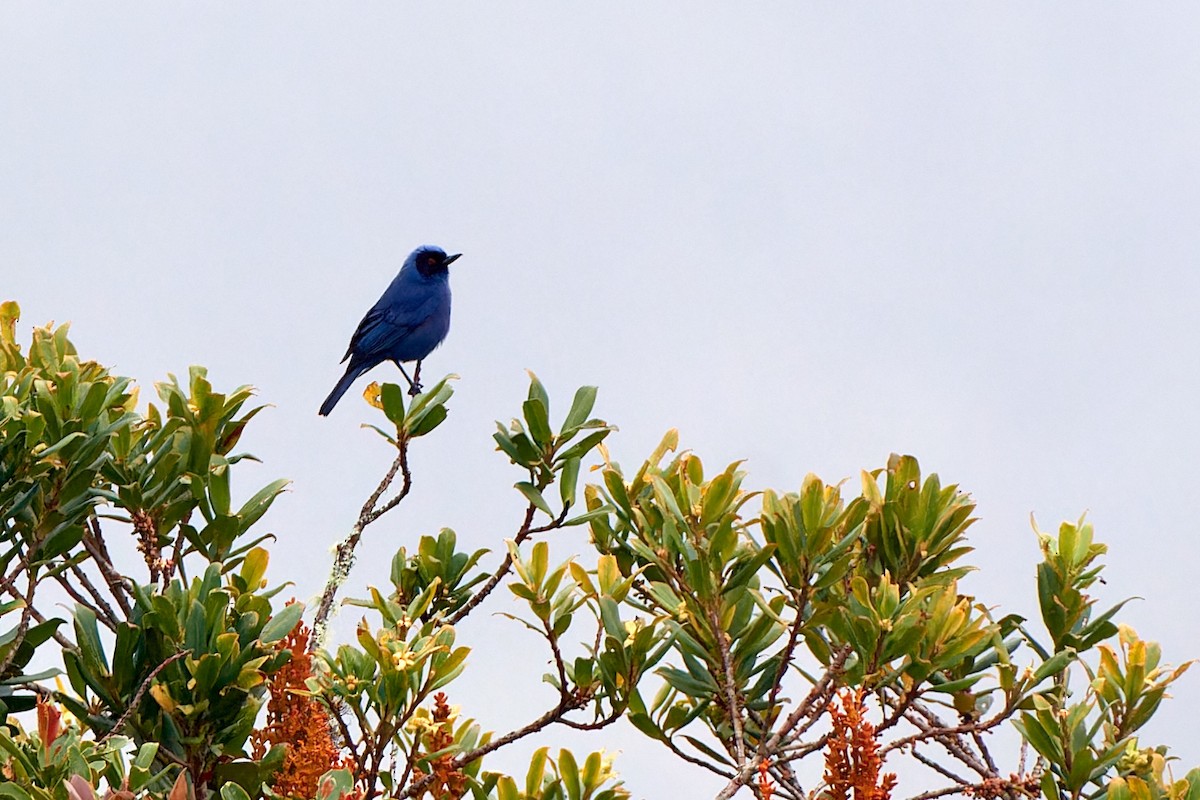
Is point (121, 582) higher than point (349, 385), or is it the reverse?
point (349, 385)

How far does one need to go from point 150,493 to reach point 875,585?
2.34 meters

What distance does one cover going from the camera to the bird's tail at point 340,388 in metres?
9.10

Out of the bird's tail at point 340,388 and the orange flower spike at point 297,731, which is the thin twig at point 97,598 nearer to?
the orange flower spike at point 297,731

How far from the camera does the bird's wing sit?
9117 mm

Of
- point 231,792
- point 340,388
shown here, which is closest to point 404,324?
point 340,388

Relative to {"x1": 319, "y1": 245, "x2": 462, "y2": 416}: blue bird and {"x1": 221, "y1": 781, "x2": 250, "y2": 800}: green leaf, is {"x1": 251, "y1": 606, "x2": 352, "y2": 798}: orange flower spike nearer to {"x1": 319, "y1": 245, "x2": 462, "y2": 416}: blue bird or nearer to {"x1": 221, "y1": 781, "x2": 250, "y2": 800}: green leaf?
{"x1": 221, "y1": 781, "x2": 250, "y2": 800}: green leaf

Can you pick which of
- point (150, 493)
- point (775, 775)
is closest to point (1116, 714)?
point (775, 775)

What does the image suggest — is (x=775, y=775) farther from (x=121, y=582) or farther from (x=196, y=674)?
(x=121, y=582)

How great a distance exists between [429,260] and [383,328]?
1.57 metres

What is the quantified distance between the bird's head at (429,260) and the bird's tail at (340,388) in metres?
1.59

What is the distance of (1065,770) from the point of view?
4.09 metres

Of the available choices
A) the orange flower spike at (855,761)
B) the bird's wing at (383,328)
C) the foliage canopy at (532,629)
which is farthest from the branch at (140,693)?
the bird's wing at (383,328)

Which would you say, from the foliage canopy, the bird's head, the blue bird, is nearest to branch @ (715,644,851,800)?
the foliage canopy

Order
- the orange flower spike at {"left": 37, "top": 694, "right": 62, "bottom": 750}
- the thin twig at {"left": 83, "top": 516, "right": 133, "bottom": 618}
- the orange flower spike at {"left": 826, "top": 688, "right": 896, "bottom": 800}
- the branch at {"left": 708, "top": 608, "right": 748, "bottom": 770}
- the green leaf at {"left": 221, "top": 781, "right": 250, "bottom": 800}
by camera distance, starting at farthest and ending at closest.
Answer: the thin twig at {"left": 83, "top": 516, "right": 133, "bottom": 618} < the branch at {"left": 708, "top": 608, "right": 748, "bottom": 770} < the orange flower spike at {"left": 37, "top": 694, "right": 62, "bottom": 750} < the green leaf at {"left": 221, "top": 781, "right": 250, "bottom": 800} < the orange flower spike at {"left": 826, "top": 688, "right": 896, "bottom": 800}
